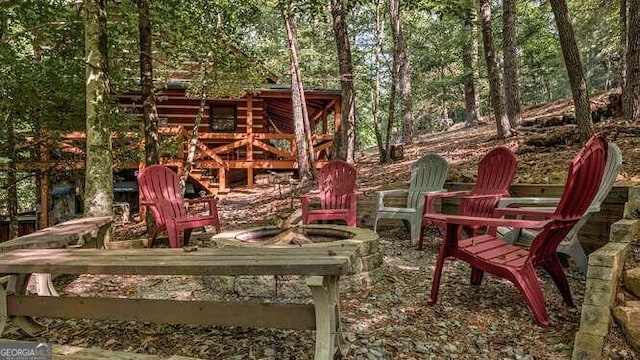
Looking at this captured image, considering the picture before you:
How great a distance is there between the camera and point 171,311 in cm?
231

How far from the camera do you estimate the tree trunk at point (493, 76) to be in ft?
26.9

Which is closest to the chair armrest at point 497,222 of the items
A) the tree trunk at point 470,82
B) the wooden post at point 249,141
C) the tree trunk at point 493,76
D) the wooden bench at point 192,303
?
the wooden bench at point 192,303

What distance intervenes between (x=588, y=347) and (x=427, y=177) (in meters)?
3.04

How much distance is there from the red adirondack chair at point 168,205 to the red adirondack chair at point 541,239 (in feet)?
8.66

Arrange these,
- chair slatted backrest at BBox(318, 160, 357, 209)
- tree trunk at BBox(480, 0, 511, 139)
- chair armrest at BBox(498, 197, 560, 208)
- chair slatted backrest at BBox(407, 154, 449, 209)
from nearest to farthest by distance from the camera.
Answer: chair armrest at BBox(498, 197, 560, 208) < chair slatted backrest at BBox(407, 154, 449, 209) < chair slatted backrest at BBox(318, 160, 357, 209) < tree trunk at BBox(480, 0, 511, 139)

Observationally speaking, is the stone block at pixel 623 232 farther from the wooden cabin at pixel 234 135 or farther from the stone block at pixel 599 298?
the wooden cabin at pixel 234 135

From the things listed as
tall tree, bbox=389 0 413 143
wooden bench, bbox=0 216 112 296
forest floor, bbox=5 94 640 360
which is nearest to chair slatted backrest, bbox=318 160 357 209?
forest floor, bbox=5 94 640 360

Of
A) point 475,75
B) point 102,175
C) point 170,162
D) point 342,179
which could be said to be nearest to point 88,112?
point 102,175

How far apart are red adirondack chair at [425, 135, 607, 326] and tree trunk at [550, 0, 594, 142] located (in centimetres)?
348

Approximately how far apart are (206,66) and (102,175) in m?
4.20

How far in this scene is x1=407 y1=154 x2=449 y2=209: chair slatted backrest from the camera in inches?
189

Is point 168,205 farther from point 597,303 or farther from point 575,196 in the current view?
point 597,303

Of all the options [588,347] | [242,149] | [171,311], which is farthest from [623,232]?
[242,149]

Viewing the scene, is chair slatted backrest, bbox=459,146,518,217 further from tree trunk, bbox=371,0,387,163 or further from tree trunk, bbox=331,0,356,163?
tree trunk, bbox=371,0,387,163
